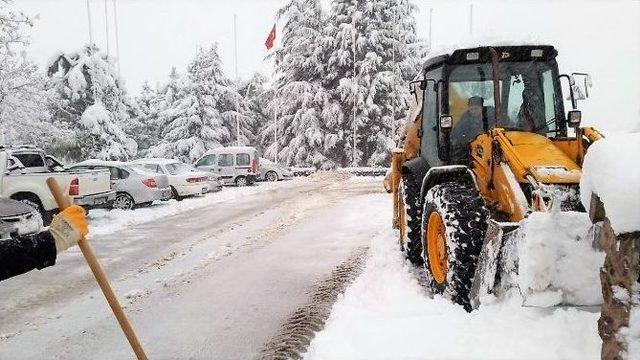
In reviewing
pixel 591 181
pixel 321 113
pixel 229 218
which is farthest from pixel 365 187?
pixel 591 181

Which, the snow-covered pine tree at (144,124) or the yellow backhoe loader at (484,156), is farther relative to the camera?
the snow-covered pine tree at (144,124)

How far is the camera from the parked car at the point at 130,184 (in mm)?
15664

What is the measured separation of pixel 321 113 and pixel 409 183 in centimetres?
2736

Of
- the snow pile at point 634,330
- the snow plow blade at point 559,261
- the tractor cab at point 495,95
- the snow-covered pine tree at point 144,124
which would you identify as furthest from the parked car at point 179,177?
the snow-covered pine tree at point 144,124

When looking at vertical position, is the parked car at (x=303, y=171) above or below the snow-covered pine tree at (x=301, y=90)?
below

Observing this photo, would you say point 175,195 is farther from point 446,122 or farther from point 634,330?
point 634,330

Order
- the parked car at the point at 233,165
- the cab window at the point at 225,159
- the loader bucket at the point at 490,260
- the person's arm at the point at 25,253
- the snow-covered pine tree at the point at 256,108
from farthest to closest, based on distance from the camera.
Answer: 1. the snow-covered pine tree at the point at 256,108
2. the cab window at the point at 225,159
3. the parked car at the point at 233,165
4. the loader bucket at the point at 490,260
5. the person's arm at the point at 25,253

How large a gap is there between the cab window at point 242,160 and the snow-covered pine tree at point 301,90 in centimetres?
915

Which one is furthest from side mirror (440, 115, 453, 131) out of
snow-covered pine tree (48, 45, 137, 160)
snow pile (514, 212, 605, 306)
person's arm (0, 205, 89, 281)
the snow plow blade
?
snow-covered pine tree (48, 45, 137, 160)

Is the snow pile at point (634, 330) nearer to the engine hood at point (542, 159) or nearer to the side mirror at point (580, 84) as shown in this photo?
the engine hood at point (542, 159)

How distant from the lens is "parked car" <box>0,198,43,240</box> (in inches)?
208

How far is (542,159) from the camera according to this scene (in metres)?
4.89

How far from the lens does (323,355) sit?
407cm

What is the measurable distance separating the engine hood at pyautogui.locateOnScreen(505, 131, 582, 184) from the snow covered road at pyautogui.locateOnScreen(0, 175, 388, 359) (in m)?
2.89
